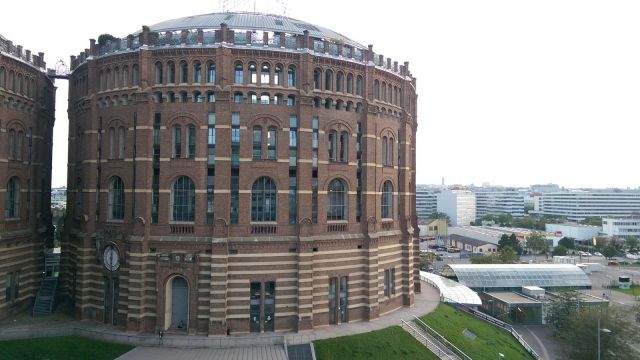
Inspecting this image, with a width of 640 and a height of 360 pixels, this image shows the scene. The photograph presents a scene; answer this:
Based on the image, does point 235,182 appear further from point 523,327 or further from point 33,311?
point 523,327

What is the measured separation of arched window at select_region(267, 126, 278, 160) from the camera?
41.2m

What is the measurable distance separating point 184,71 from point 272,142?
9.60 meters

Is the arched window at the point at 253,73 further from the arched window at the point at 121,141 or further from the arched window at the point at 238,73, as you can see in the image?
the arched window at the point at 121,141

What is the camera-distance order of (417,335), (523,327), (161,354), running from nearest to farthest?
(161,354) < (417,335) < (523,327)

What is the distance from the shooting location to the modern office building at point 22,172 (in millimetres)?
43656

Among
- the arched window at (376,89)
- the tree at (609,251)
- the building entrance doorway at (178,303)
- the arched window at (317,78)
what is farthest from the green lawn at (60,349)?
the tree at (609,251)

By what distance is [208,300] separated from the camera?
39.3 meters

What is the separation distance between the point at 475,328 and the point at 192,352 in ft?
94.6

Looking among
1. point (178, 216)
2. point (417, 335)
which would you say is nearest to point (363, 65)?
point (178, 216)

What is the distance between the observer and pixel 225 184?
40062 millimetres

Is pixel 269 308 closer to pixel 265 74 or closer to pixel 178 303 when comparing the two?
pixel 178 303

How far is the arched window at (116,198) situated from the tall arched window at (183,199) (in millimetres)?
5624

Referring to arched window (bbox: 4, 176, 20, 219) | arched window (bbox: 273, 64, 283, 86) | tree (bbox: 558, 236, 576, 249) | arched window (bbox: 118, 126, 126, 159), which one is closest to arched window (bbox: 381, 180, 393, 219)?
arched window (bbox: 273, 64, 283, 86)

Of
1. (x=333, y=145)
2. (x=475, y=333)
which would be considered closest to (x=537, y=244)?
(x=475, y=333)
